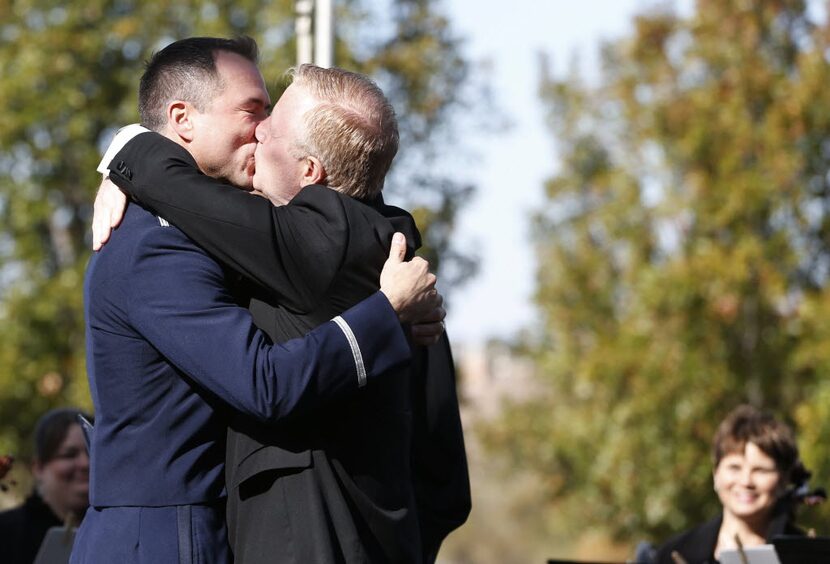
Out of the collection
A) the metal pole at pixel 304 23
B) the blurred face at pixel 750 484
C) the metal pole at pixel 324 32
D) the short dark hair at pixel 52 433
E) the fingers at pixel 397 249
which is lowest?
the blurred face at pixel 750 484

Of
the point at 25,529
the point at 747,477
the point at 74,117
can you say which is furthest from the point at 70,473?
the point at 74,117

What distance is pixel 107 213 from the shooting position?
11.3 ft

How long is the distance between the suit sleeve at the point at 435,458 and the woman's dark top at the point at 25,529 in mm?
3150

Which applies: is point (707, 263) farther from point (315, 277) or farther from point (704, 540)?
point (315, 277)

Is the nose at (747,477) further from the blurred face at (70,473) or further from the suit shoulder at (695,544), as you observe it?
the blurred face at (70,473)

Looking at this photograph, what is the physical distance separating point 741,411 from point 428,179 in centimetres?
1187

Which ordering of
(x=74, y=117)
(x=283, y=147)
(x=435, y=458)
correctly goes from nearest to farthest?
1. (x=283, y=147)
2. (x=435, y=458)
3. (x=74, y=117)

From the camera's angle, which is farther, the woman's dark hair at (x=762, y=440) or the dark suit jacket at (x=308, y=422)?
the woman's dark hair at (x=762, y=440)

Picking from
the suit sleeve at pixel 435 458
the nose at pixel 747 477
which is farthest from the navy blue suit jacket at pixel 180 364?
the nose at pixel 747 477

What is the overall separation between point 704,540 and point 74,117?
16020 millimetres

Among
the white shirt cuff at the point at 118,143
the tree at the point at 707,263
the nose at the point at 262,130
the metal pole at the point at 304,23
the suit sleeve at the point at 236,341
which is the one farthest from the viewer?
the tree at the point at 707,263

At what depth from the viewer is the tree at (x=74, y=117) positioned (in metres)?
18.7

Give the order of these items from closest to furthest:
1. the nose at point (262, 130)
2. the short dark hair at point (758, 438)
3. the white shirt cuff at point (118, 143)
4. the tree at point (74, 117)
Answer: the nose at point (262, 130), the white shirt cuff at point (118, 143), the short dark hair at point (758, 438), the tree at point (74, 117)

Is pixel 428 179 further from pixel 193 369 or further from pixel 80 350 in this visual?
pixel 193 369
